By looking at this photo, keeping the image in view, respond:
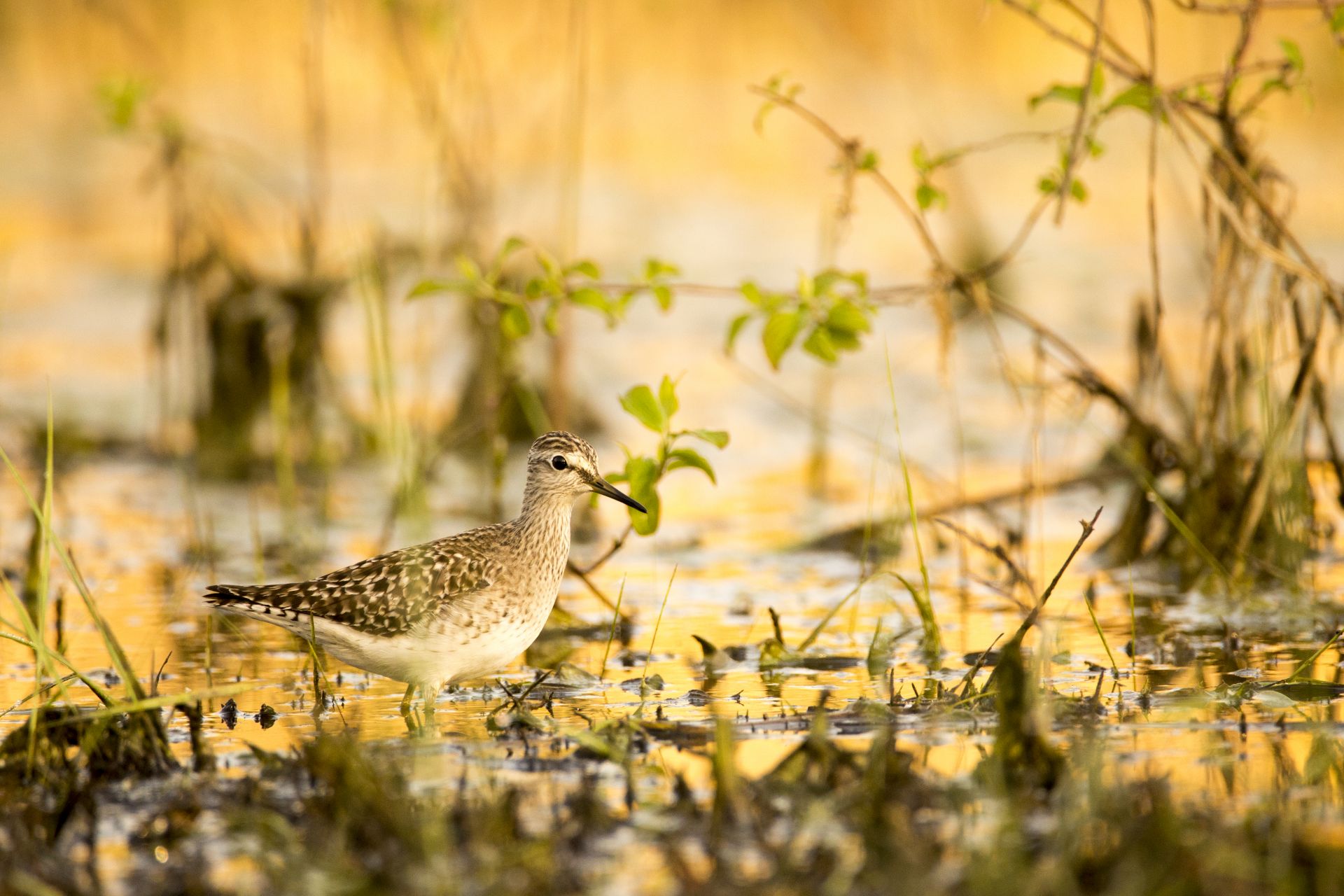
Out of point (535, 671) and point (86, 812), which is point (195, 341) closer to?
point (535, 671)

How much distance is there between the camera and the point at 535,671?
22.8 feet

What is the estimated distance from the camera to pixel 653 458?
22.3 feet

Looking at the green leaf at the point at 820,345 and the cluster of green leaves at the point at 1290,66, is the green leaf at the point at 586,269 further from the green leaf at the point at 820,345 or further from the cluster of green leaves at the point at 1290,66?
the cluster of green leaves at the point at 1290,66

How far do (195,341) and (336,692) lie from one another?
5.22 meters

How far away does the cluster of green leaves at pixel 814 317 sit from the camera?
22.2 feet

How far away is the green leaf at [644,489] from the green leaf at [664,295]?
66cm

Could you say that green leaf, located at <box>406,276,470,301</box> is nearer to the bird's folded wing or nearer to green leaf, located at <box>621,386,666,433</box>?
green leaf, located at <box>621,386,666,433</box>

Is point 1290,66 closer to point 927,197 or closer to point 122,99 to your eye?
point 927,197

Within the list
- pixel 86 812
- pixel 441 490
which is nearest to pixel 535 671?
pixel 86 812

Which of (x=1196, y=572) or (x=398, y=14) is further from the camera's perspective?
(x=398, y=14)

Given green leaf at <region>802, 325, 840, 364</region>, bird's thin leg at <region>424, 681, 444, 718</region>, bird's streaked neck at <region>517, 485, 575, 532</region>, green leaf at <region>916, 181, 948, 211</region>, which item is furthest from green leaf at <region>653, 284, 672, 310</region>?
bird's thin leg at <region>424, 681, 444, 718</region>

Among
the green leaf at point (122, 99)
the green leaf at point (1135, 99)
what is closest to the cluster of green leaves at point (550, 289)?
the green leaf at point (1135, 99)

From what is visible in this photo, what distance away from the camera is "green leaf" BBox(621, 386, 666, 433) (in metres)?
6.54

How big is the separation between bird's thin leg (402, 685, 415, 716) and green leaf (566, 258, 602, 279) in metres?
A: 1.87
